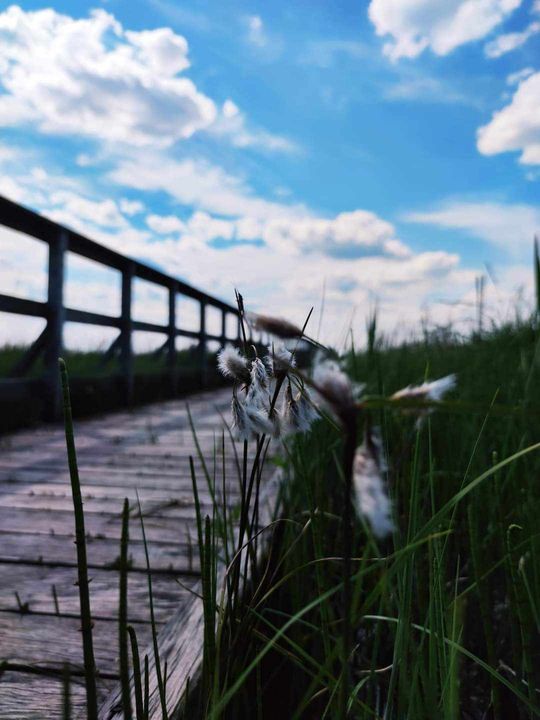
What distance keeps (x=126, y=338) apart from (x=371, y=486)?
5999 mm

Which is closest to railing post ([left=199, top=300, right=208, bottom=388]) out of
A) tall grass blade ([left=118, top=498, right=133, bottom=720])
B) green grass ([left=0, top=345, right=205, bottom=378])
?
green grass ([left=0, top=345, right=205, bottom=378])

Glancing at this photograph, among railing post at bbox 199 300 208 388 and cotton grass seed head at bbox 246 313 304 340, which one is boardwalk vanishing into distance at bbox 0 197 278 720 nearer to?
cotton grass seed head at bbox 246 313 304 340

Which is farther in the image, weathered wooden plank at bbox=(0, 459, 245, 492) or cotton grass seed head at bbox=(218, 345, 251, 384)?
weathered wooden plank at bbox=(0, 459, 245, 492)

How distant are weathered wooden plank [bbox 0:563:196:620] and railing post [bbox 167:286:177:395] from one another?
6135 millimetres

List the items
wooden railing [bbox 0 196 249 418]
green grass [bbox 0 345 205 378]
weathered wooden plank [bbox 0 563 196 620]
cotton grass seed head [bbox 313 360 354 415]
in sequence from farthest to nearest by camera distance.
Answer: green grass [bbox 0 345 205 378]
wooden railing [bbox 0 196 249 418]
weathered wooden plank [bbox 0 563 196 620]
cotton grass seed head [bbox 313 360 354 415]

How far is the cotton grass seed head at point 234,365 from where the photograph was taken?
586 millimetres

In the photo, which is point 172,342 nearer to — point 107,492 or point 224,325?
point 224,325

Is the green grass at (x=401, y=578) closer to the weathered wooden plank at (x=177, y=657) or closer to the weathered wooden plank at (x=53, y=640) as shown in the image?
the weathered wooden plank at (x=177, y=657)

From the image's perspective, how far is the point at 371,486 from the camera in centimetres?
32

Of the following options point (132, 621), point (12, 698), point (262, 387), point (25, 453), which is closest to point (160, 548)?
point (132, 621)

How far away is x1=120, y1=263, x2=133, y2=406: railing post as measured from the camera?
6074 millimetres

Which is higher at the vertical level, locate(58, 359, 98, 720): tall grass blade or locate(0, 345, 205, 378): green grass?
locate(0, 345, 205, 378): green grass

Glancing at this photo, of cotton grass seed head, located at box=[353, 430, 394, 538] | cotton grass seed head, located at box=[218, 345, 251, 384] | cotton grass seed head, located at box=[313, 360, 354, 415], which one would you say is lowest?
cotton grass seed head, located at box=[353, 430, 394, 538]

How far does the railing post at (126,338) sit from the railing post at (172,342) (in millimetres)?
1498
